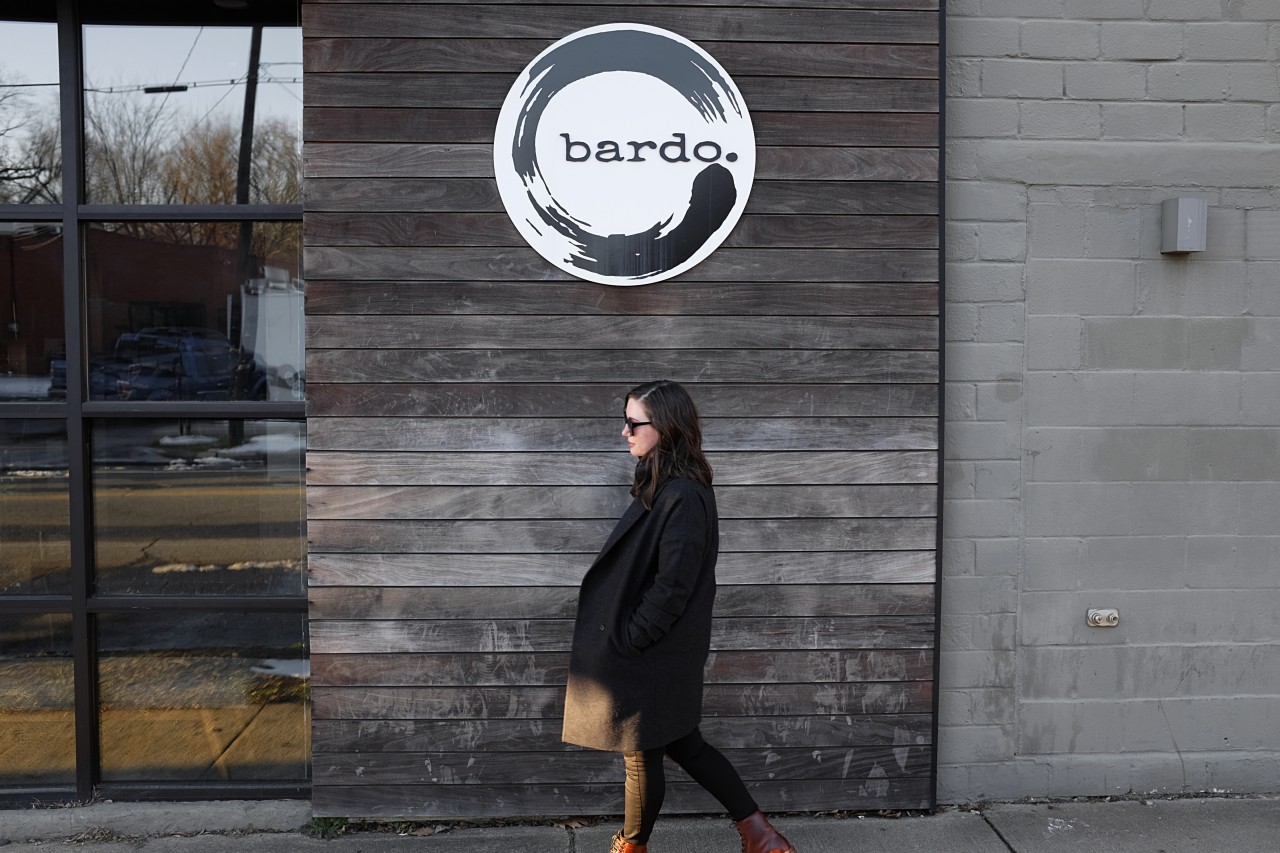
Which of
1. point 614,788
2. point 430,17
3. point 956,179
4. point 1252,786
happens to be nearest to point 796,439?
point 956,179

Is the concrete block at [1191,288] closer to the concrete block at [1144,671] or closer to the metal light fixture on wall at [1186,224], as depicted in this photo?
the metal light fixture on wall at [1186,224]

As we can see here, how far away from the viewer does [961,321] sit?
3.92m

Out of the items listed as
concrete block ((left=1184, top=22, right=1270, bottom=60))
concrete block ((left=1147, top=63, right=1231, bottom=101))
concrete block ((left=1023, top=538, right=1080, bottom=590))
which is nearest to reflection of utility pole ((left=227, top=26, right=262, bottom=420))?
concrete block ((left=1023, top=538, right=1080, bottom=590))

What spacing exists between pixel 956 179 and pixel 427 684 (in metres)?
2.96

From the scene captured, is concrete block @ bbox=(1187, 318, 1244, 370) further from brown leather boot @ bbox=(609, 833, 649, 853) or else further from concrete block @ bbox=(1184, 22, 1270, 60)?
brown leather boot @ bbox=(609, 833, 649, 853)

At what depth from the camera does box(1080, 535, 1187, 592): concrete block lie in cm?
402

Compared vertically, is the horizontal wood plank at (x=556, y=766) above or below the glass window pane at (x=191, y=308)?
below

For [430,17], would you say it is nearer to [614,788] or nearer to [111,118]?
[111,118]

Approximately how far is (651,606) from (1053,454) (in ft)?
6.65

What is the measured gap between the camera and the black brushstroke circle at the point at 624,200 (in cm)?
369

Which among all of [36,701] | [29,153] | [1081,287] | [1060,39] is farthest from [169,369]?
[1060,39]

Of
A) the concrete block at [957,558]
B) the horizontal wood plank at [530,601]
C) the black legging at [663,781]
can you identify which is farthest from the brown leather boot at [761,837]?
the concrete block at [957,558]

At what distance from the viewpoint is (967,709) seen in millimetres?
4027

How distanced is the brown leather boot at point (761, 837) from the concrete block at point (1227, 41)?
3498mm
